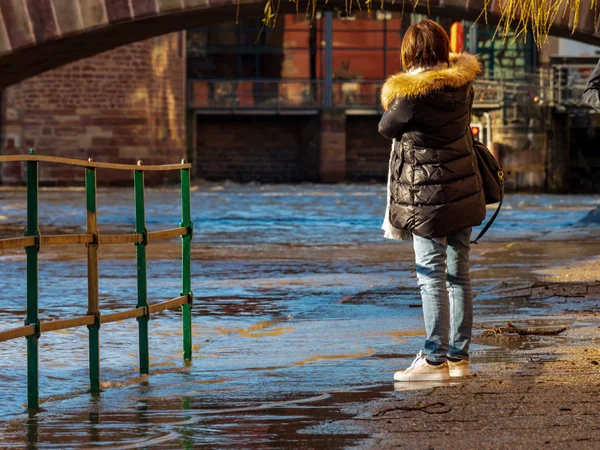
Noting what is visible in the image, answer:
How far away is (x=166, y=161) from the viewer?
50.5 metres

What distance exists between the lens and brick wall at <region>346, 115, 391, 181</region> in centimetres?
5888

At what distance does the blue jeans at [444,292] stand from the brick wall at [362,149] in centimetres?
5103

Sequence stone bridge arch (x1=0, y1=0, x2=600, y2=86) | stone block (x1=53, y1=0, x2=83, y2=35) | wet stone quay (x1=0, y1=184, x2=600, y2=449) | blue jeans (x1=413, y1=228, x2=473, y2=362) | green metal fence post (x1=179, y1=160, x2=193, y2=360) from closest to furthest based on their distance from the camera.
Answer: wet stone quay (x1=0, y1=184, x2=600, y2=449) < blue jeans (x1=413, y1=228, x2=473, y2=362) < green metal fence post (x1=179, y1=160, x2=193, y2=360) < stone bridge arch (x1=0, y1=0, x2=600, y2=86) < stone block (x1=53, y1=0, x2=83, y2=35)

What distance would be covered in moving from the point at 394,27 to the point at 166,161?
12.8 meters

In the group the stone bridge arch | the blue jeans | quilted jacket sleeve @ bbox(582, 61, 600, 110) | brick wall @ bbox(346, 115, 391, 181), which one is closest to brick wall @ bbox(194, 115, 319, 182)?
brick wall @ bbox(346, 115, 391, 181)

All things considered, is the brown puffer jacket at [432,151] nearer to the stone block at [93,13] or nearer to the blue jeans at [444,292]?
the blue jeans at [444,292]

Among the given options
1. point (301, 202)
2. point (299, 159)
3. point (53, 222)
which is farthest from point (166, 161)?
point (53, 222)

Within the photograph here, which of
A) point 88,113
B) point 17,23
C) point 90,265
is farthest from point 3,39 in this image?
point 88,113

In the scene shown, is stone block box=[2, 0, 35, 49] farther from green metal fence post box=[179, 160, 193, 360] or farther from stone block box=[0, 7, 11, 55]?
green metal fence post box=[179, 160, 193, 360]

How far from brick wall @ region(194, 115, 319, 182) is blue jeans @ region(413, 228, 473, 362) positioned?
51400 millimetres

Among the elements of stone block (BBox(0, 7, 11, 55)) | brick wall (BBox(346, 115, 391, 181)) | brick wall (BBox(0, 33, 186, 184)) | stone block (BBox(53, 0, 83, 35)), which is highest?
stone block (BBox(53, 0, 83, 35))

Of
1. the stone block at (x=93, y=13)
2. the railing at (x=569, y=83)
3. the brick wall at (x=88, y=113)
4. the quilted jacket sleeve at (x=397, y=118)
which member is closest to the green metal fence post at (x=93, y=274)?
the quilted jacket sleeve at (x=397, y=118)

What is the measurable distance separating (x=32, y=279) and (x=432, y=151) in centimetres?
192

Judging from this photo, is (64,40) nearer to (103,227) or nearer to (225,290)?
(103,227)
